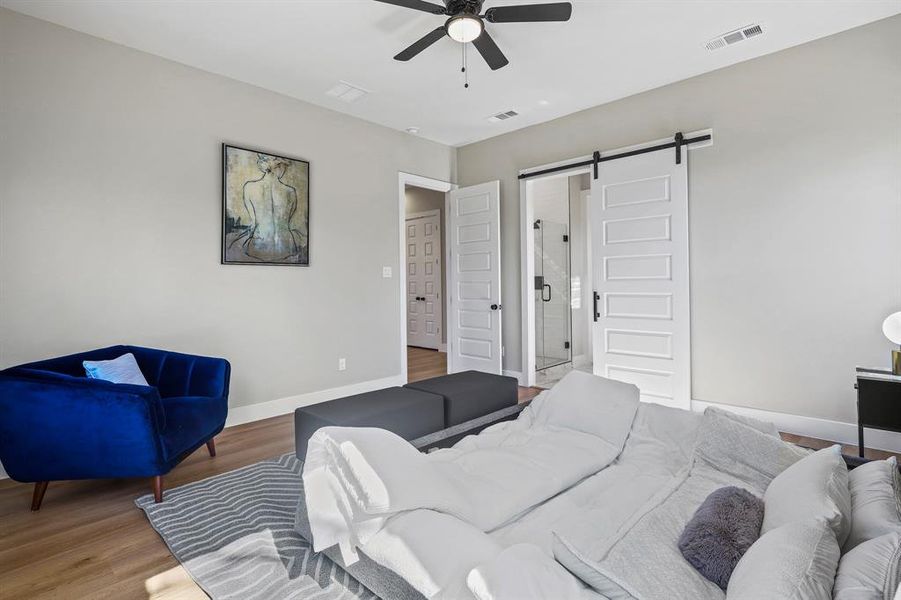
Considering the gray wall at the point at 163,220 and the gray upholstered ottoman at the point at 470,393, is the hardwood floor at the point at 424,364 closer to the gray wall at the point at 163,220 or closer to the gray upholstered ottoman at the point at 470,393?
the gray wall at the point at 163,220

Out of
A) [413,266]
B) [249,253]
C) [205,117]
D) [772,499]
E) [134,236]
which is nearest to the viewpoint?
[772,499]

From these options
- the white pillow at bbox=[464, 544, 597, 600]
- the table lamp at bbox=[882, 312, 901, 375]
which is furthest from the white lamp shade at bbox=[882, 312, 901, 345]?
the white pillow at bbox=[464, 544, 597, 600]

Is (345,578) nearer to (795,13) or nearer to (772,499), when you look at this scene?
(772,499)

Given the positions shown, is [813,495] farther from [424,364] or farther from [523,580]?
[424,364]

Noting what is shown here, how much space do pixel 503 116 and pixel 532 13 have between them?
2.30 meters

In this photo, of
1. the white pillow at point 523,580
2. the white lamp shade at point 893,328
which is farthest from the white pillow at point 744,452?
the white lamp shade at point 893,328

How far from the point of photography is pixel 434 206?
26.5 feet

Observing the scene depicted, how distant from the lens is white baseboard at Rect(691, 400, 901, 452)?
10.1 ft

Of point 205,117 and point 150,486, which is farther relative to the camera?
point 205,117

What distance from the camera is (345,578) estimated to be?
152 centimetres

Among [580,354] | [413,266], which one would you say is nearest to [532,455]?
[580,354]

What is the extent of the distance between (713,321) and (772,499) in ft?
8.70

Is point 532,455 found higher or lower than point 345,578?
higher

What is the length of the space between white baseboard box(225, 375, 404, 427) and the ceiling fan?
120 inches
